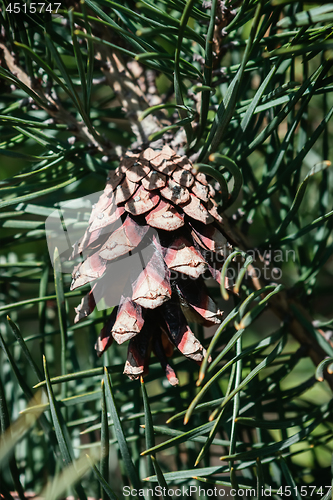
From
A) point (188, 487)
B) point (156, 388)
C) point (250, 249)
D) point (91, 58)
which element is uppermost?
point (91, 58)

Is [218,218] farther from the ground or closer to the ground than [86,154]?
closer to the ground

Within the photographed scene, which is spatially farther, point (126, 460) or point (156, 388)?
point (156, 388)

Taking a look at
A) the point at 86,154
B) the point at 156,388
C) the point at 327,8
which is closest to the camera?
the point at 327,8

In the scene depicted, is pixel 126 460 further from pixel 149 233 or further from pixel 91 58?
pixel 91 58

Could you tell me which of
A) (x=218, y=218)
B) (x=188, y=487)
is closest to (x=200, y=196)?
(x=218, y=218)

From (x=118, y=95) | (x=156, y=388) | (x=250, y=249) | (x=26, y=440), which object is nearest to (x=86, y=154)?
(x=118, y=95)

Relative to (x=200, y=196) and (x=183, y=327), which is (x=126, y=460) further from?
(x=200, y=196)

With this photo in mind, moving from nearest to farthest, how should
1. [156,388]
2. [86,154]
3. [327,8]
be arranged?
[327,8]
[86,154]
[156,388]
